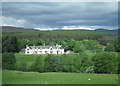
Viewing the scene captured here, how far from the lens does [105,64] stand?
42281mm

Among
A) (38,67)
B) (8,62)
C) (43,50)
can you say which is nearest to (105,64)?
(38,67)

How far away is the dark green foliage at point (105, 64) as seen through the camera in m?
41.3

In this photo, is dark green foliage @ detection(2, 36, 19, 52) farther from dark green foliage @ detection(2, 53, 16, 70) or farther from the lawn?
the lawn

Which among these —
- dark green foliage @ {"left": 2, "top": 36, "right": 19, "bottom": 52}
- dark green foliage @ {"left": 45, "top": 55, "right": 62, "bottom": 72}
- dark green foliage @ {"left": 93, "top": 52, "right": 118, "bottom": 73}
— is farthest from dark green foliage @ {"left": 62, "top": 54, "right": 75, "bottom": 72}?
dark green foliage @ {"left": 2, "top": 36, "right": 19, "bottom": 52}

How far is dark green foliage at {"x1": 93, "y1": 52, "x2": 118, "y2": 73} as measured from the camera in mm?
41278

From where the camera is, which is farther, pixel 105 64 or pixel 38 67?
pixel 38 67

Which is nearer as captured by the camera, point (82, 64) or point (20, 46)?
point (82, 64)

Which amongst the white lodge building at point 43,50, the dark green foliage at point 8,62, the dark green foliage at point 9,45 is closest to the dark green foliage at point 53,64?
the dark green foliage at point 8,62

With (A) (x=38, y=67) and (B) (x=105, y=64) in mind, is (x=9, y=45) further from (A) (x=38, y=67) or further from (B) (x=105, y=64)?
(B) (x=105, y=64)

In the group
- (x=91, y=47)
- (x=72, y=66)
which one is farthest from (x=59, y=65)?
(x=91, y=47)

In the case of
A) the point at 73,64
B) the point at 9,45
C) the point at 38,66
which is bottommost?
the point at 38,66

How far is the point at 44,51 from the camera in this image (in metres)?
71.5

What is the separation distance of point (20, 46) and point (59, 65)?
3606 cm

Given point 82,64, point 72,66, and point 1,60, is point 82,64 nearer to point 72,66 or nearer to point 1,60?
point 72,66
